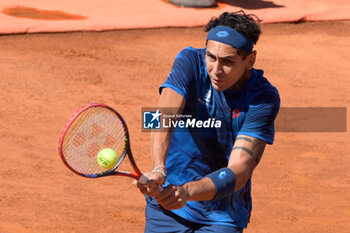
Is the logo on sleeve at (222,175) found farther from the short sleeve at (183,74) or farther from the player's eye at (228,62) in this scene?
the player's eye at (228,62)

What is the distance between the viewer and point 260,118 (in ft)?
16.4

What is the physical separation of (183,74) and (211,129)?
0.45 m

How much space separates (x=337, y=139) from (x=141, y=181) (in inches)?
256

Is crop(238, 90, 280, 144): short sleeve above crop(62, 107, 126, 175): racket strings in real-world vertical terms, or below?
above

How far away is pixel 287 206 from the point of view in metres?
8.65

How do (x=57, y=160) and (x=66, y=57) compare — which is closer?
(x=57, y=160)

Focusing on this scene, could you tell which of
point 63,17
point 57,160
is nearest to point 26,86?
point 57,160

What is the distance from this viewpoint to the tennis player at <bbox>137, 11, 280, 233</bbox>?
15.7 feet

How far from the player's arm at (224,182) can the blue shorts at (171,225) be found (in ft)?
1.86

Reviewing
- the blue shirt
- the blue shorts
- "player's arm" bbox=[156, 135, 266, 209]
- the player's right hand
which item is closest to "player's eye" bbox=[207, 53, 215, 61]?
the blue shirt

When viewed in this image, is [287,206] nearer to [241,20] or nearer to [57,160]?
[57,160]

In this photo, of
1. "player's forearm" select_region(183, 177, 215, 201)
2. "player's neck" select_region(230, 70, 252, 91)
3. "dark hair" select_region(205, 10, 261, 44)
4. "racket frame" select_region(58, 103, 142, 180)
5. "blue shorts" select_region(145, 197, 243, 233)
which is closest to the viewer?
"racket frame" select_region(58, 103, 142, 180)

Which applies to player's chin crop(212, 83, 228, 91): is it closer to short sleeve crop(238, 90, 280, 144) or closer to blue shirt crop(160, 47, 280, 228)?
blue shirt crop(160, 47, 280, 228)

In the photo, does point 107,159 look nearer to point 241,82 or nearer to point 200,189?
point 200,189
